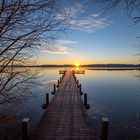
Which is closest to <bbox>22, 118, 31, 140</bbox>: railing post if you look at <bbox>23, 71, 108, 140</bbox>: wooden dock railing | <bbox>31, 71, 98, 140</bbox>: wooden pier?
<bbox>23, 71, 108, 140</bbox>: wooden dock railing

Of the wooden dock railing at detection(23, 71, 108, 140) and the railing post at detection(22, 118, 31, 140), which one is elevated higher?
the railing post at detection(22, 118, 31, 140)

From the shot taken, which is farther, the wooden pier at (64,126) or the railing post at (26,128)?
the wooden pier at (64,126)

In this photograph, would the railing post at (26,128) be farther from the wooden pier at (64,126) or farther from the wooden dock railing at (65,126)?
the wooden pier at (64,126)

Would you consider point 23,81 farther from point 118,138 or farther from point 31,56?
point 118,138

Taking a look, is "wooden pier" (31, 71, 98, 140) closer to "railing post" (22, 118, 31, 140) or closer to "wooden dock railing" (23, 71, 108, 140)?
"wooden dock railing" (23, 71, 108, 140)

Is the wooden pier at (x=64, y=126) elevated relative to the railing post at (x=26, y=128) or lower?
lower

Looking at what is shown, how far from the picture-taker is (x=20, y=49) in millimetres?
Answer: 4469

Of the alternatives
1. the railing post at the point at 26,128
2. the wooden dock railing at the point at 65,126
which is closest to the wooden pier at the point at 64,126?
the wooden dock railing at the point at 65,126

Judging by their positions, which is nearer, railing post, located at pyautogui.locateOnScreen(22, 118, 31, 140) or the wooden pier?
railing post, located at pyautogui.locateOnScreen(22, 118, 31, 140)

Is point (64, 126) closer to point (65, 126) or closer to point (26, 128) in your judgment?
point (65, 126)

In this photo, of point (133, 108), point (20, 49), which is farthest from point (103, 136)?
point (133, 108)

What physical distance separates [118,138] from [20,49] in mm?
11211

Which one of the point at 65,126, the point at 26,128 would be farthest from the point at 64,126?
the point at 26,128

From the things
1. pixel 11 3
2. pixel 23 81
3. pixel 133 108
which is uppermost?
pixel 11 3
